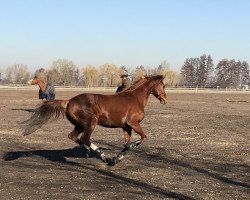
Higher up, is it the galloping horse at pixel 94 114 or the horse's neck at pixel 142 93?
the horse's neck at pixel 142 93

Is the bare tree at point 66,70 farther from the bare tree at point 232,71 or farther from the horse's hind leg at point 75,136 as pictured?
the horse's hind leg at point 75,136

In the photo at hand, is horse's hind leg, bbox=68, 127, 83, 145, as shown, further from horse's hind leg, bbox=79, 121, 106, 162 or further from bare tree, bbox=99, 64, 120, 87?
bare tree, bbox=99, 64, 120, 87

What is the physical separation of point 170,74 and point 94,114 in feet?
410

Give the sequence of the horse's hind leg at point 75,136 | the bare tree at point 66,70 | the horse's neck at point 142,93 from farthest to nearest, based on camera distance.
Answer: the bare tree at point 66,70
the horse's neck at point 142,93
the horse's hind leg at point 75,136

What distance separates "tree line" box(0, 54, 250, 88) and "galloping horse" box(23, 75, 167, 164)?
11842 centimetres

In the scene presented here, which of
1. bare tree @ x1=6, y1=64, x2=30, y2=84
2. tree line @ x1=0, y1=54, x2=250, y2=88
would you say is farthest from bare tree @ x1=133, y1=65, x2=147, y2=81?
bare tree @ x1=6, y1=64, x2=30, y2=84

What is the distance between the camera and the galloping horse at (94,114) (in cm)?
980

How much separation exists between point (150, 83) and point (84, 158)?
2.37 metres

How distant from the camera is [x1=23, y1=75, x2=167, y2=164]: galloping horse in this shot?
9.80 m

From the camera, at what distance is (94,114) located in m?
9.80

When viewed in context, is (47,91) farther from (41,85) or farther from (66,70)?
(66,70)

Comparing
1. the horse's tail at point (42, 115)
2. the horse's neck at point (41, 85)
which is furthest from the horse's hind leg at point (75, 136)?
the horse's neck at point (41, 85)

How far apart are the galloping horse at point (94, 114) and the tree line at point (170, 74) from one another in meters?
118

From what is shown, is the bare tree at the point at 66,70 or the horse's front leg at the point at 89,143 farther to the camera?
the bare tree at the point at 66,70
